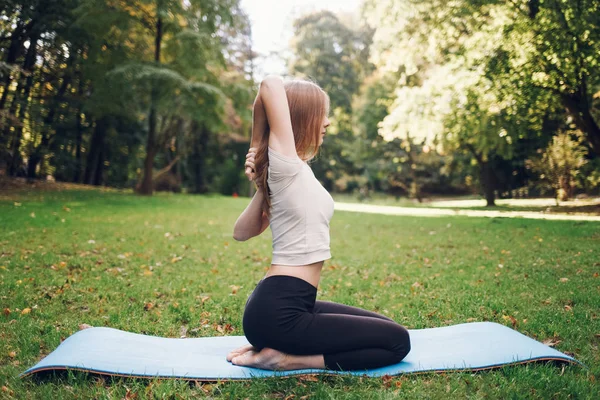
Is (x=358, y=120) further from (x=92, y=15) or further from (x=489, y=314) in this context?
(x=489, y=314)

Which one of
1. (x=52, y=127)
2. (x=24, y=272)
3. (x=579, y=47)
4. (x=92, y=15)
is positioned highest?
(x=92, y=15)

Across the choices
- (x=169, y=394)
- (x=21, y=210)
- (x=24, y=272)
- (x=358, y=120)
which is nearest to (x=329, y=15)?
(x=358, y=120)

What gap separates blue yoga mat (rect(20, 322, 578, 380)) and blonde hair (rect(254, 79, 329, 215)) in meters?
1.19

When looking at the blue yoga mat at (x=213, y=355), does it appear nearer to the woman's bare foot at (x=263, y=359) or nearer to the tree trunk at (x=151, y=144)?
the woman's bare foot at (x=263, y=359)

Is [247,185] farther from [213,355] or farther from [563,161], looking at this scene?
[213,355]

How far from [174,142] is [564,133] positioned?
20.9m

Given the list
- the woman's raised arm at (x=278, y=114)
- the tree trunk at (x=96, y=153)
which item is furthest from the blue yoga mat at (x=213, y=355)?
the tree trunk at (x=96, y=153)

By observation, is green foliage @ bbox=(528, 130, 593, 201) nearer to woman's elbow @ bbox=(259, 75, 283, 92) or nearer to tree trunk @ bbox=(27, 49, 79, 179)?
woman's elbow @ bbox=(259, 75, 283, 92)

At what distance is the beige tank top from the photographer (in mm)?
2963

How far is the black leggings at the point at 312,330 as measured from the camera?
3.00 meters

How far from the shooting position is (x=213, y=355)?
11.8 feet

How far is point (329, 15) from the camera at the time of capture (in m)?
40.1

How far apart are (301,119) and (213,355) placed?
185cm

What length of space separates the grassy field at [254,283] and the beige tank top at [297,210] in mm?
826
